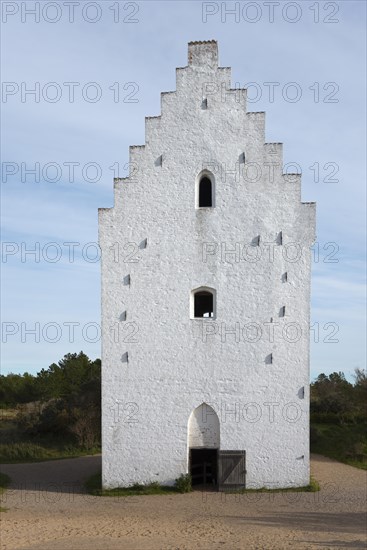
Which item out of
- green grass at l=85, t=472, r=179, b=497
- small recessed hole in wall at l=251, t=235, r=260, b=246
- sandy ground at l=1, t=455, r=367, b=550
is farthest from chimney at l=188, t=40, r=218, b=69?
sandy ground at l=1, t=455, r=367, b=550

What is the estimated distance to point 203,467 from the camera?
20641 millimetres

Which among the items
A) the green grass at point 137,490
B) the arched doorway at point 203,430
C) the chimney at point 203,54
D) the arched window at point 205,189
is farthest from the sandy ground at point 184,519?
the chimney at point 203,54

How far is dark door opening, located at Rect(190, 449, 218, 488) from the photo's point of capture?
20.6 m

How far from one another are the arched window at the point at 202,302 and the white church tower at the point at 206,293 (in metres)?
0.17

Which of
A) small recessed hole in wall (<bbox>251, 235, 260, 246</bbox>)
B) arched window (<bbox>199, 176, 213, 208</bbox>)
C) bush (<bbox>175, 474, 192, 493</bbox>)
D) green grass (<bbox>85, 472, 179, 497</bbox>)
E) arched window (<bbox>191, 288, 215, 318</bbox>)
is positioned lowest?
green grass (<bbox>85, 472, 179, 497</bbox>)

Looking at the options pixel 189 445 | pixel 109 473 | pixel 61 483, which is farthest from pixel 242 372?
pixel 61 483

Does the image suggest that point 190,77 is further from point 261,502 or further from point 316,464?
point 316,464

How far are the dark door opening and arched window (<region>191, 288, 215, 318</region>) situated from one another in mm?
4393

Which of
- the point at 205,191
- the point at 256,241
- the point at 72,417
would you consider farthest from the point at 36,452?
the point at 256,241

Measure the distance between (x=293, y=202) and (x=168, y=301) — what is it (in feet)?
16.5

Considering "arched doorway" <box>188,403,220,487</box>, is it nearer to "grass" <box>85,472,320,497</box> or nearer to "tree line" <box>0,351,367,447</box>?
"grass" <box>85,472,320,497</box>

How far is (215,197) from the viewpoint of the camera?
20.8m

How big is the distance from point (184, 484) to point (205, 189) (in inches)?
364

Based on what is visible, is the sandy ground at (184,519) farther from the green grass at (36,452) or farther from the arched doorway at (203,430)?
the green grass at (36,452)
